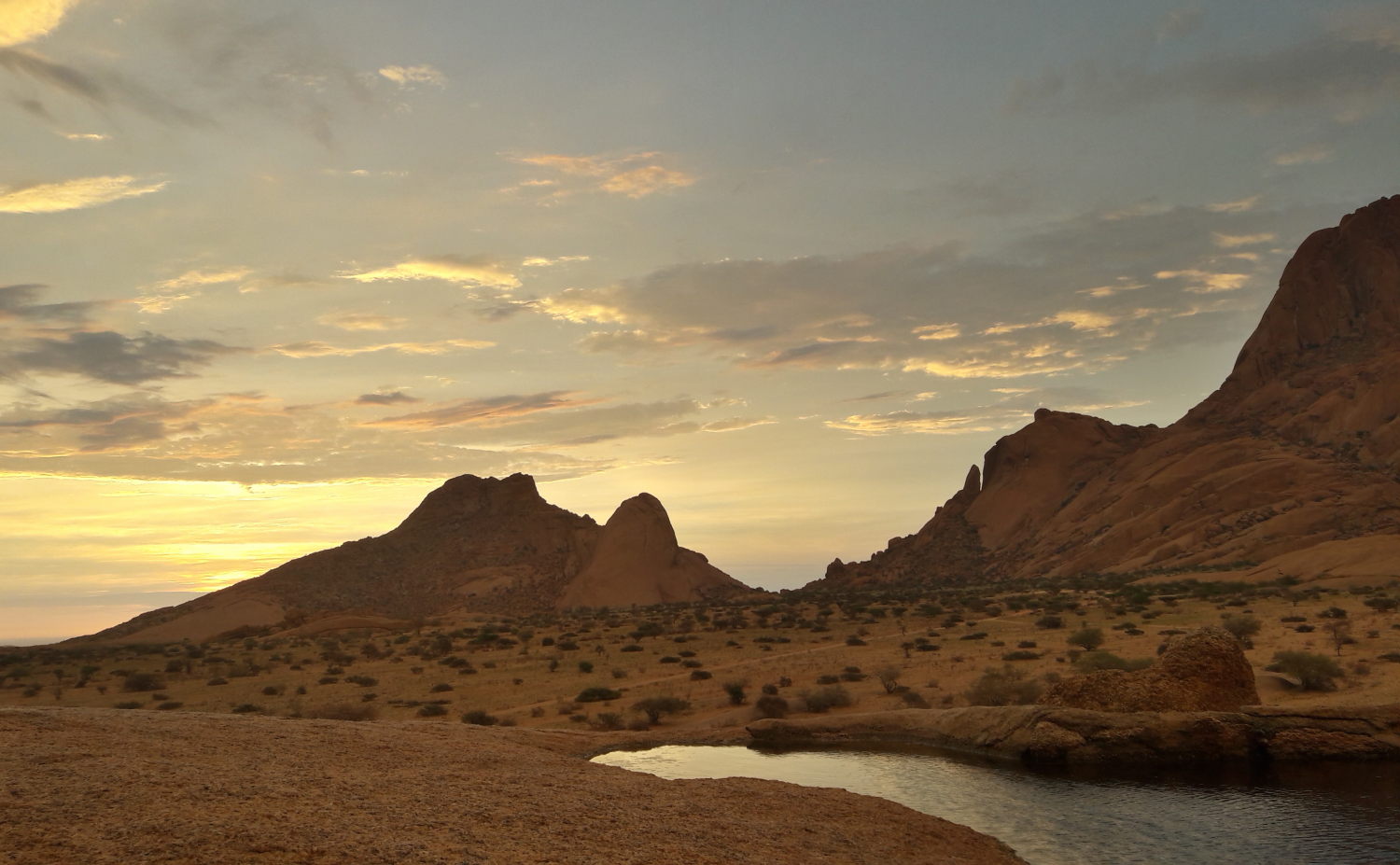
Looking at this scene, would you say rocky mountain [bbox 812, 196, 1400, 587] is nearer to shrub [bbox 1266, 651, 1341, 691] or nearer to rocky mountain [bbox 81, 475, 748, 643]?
rocky mountain [bbox 81, 475, 748, 643]

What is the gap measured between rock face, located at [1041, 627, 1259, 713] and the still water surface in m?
2.17

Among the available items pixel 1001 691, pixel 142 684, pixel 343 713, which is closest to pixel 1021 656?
pixel 1001 691

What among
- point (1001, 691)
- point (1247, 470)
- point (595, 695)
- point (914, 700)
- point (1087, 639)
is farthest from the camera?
point (1247, 470)

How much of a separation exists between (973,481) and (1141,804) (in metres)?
109

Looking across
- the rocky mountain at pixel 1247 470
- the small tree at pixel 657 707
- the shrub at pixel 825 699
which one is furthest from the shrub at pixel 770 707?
the rocky mountain at pixel 1247 470

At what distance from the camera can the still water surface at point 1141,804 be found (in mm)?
11070

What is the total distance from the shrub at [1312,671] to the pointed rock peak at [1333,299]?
291 feet

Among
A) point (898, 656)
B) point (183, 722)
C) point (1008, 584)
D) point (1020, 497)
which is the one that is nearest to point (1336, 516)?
point (1008, 584)

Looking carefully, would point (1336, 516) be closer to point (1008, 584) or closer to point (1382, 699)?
point (1008, 584)

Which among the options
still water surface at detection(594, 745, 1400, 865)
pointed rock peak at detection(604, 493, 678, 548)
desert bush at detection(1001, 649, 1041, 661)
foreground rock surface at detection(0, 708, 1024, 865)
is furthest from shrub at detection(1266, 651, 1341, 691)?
pointed rock peak at detection(604, 493, 678, 548)

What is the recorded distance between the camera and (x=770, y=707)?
2217cm

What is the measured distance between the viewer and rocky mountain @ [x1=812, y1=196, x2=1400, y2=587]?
67.2 metres

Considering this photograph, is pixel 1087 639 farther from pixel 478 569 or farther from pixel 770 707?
pixel 478 569

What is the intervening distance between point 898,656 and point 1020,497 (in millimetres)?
79605
